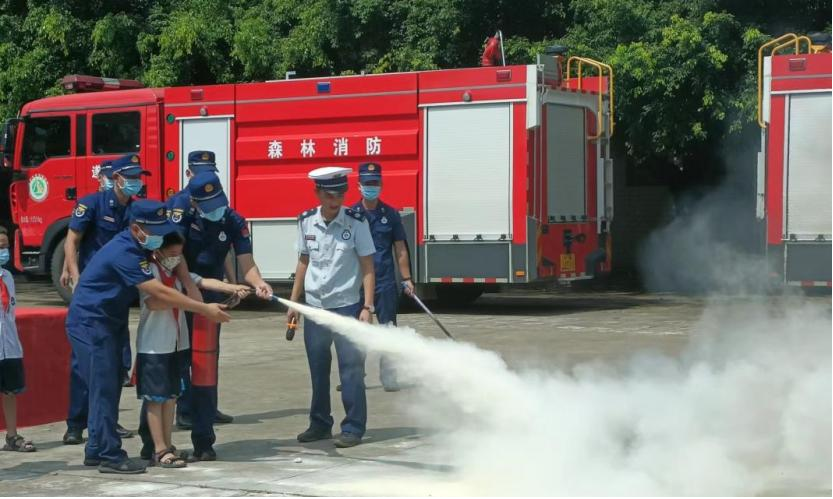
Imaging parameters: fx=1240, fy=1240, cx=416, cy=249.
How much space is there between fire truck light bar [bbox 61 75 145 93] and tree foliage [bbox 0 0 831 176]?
9.36 ft

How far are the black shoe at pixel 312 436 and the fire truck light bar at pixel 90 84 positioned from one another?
12.4m

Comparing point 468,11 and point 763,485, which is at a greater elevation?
point 468,11

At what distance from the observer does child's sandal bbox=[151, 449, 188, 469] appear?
305 inches

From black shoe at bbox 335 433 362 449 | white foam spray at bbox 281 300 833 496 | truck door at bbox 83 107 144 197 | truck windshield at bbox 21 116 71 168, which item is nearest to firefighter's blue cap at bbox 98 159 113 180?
black shoe at bbox 335 433 362 449

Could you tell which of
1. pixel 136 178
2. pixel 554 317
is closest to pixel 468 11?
pixel 554 317

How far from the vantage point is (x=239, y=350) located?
1404cm

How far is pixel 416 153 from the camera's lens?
17125 millimetres

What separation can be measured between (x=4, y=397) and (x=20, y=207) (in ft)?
38.4

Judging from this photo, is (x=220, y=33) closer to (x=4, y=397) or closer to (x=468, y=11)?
(x=468, y=11)

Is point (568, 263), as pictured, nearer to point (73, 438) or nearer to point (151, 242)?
point (73, 438)

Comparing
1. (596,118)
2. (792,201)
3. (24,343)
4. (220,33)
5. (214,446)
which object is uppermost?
(220,33)

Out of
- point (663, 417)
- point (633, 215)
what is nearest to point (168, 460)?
point (663, 417)

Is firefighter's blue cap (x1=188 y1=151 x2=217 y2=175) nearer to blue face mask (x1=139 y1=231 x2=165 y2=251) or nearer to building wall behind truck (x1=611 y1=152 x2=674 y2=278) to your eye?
blue face mask (x1=139 y1=231 x2=165 y2=251)

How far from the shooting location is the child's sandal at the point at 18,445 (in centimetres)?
849
